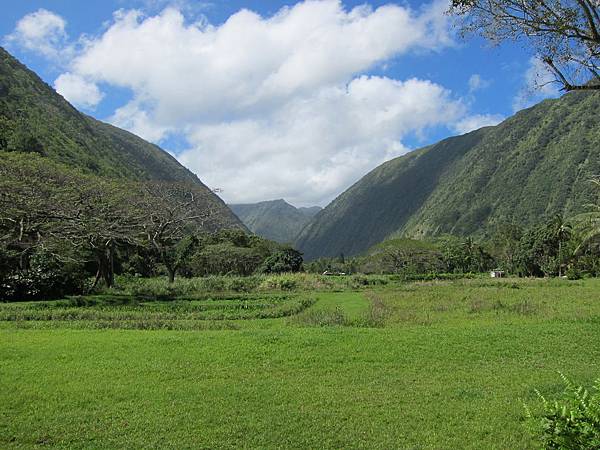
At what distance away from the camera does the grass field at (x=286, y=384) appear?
22.9ft

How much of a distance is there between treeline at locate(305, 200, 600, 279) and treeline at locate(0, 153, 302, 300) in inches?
1242

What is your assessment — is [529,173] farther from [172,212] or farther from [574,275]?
[172,212]

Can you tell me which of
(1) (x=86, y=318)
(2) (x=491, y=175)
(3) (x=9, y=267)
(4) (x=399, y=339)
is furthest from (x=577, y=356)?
(2) (x=491, y=175)

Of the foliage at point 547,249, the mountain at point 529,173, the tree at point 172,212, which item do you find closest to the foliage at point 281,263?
the tree at point 172,212

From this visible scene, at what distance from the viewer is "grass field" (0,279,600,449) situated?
696 cm

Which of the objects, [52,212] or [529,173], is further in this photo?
[529,173]

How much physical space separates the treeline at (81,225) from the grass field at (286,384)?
3.67m

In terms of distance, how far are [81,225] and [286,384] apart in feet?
38.3

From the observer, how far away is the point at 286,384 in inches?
377

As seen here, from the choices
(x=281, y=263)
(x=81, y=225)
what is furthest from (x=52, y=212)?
(x=281, y=263)


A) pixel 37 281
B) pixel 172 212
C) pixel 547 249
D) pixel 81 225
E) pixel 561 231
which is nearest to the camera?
pixel 81 225

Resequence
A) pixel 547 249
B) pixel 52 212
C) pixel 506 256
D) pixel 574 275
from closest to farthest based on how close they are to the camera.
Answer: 1. pixel 52 212
2. pixel 574 275
3. pixel 547 249
4. pixel 506 256

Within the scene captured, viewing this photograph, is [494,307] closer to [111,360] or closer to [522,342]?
[522,342]

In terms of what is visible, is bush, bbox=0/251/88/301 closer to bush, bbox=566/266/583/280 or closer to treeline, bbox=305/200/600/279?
treeline, bbox=305/200/600/279
